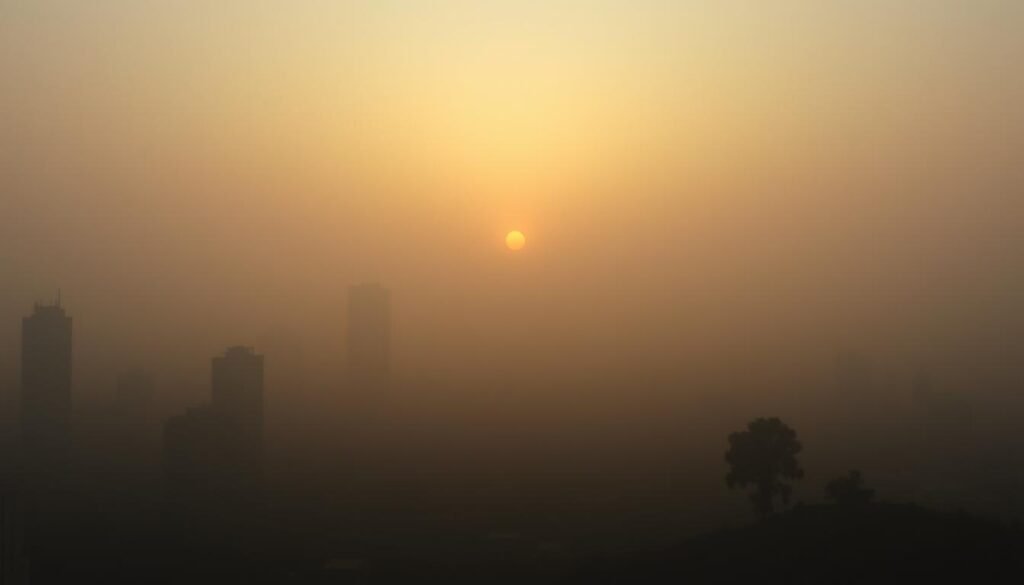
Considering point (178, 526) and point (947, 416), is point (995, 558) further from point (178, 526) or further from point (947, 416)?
point (947, 416)

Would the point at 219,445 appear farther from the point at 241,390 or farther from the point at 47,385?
the point at 47,385

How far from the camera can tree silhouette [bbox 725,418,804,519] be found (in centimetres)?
5097

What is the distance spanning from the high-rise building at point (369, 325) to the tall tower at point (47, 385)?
34.3 metres

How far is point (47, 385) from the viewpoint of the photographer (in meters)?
93.7

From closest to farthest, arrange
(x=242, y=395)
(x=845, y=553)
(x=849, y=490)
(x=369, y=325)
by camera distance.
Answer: (x=845, y=553) → (x=849, y=490) → (x=242, y=395) → (x=369, y=325)

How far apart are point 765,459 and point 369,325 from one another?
7904 cm

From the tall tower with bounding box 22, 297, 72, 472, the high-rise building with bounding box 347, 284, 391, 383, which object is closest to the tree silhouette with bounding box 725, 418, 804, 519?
the tall tower with bounding box 22, 297, 72, 472

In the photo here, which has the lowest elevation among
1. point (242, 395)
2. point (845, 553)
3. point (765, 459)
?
point (845, 553)

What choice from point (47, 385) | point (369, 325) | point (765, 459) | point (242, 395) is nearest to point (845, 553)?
point (765, 459)

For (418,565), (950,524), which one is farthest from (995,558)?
(418,565)

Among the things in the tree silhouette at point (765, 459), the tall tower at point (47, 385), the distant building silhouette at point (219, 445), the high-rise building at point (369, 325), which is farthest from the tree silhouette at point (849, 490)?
the high-rise building at point (369, 325)

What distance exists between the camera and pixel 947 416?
102 metres

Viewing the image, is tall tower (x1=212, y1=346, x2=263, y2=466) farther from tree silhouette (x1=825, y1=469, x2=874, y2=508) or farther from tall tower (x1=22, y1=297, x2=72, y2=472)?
tree silhouette (x1=825, y1=469, x2=874, y2=508)

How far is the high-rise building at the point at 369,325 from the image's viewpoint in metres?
123
